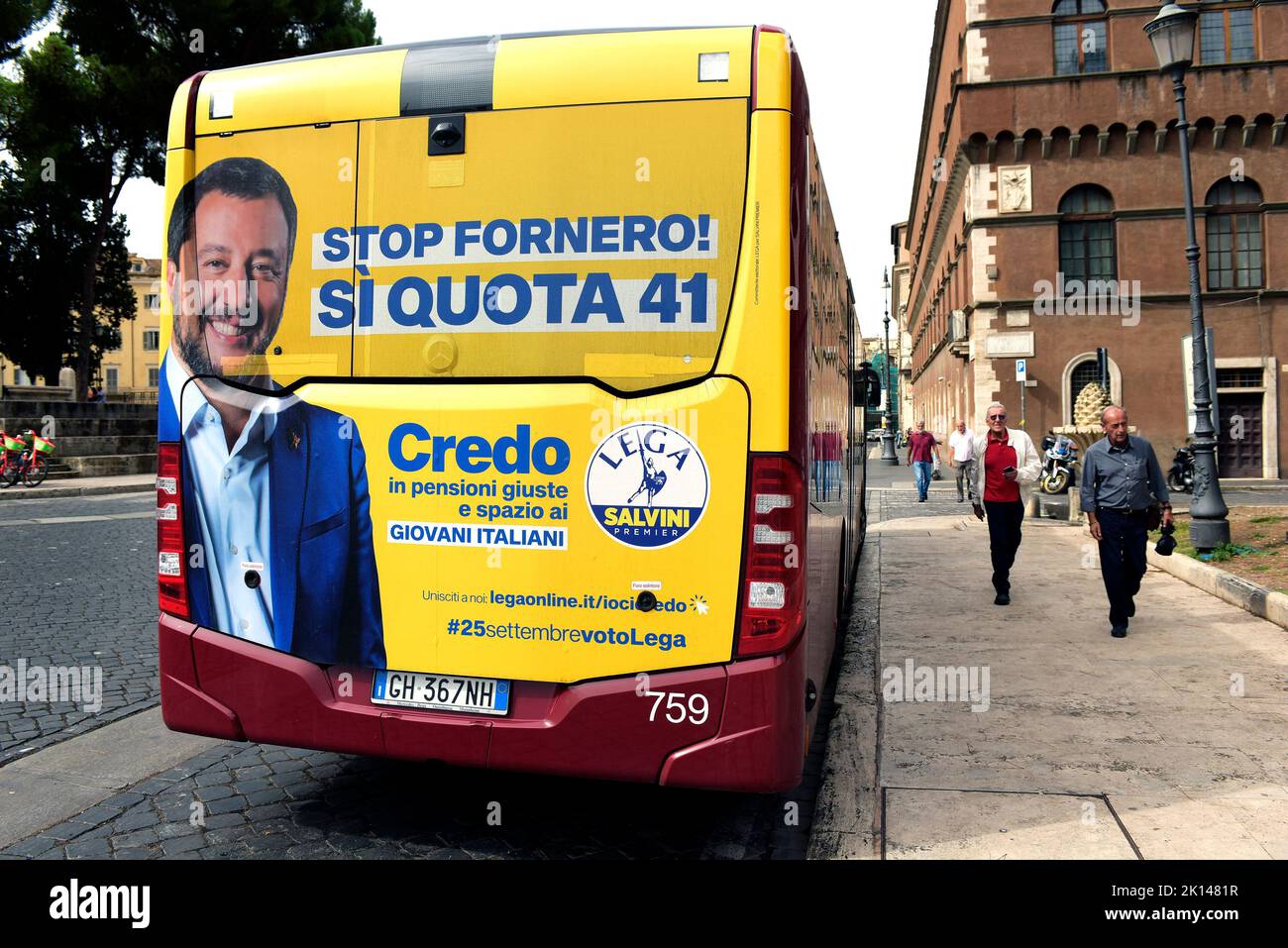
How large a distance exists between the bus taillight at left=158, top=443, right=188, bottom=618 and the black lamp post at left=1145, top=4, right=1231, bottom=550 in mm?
10187

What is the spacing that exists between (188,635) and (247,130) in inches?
73.2

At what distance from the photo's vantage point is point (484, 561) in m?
3.39

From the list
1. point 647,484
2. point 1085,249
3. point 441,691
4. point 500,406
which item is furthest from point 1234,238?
point 441,691

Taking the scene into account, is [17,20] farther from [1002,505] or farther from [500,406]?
[500,406]

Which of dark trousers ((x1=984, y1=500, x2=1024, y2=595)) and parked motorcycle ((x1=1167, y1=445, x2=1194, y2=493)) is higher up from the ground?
parked motorcycle ((x1=1167, y1=445, x2=1194, y2=493))

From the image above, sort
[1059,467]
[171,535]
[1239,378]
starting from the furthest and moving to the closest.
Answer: [1239,378] < [1059,467] < [171,535]

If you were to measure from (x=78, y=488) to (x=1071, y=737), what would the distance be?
20647mm

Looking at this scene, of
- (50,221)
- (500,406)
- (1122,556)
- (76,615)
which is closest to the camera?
(500,406)

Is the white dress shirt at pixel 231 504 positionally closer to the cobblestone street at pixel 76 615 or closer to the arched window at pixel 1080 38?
the cobblestone street at pixel 76 615

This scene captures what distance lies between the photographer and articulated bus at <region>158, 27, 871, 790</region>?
3.20 meters

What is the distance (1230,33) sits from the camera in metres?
28.4

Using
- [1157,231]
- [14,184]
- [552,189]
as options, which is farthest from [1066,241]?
[14,184]

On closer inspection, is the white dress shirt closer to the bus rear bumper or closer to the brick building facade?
the bus rear bumper

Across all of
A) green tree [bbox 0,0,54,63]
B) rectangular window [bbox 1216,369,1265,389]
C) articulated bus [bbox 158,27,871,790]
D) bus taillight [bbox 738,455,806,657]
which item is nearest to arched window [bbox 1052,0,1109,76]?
rectangular window [bbox 1216,369,1265,389]
